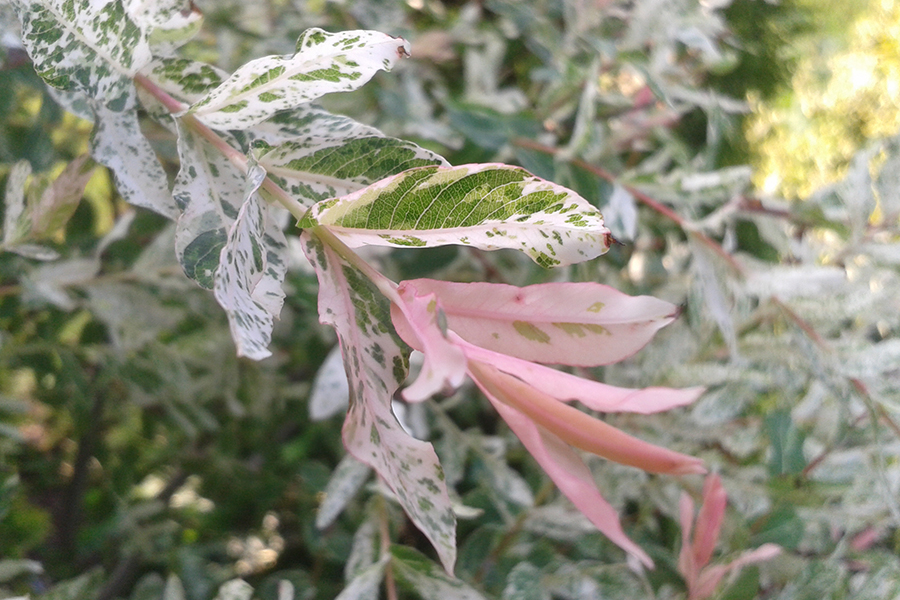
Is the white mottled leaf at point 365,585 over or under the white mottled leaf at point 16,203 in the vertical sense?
under

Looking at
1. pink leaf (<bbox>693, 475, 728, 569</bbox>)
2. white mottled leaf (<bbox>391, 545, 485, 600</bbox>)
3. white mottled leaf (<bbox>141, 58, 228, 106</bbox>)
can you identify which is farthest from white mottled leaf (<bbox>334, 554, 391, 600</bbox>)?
white mottled leaf (<bbox>141, 58, 228, 106</bbox>)

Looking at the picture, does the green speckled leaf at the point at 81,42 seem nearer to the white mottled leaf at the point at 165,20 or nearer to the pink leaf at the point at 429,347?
the white mottled leaf at the point at 165,20

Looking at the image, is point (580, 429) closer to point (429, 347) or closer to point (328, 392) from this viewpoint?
point (429, 347)

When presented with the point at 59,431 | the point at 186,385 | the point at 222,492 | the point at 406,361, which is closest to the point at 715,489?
the point at 406,361

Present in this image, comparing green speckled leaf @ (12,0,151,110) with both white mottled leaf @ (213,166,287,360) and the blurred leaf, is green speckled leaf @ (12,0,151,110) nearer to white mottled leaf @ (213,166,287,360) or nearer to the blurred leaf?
white mottled leaf @ (213,166,287,360)

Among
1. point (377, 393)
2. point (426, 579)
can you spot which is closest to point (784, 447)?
point (426, 579)

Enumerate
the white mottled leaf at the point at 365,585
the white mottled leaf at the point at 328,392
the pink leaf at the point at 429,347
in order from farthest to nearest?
the white mottled leaf at the point at 328,392 < the white mottled leaf at the point at 365,585 < the pink leaf at the point at 429,347

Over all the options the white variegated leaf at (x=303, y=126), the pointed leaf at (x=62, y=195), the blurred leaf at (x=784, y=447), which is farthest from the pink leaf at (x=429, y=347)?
the blurred leaf at (x=784, y=447)

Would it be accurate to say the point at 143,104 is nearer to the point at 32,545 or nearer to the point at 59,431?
the point at 32,545

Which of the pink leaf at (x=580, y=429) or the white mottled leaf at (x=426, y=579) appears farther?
the white mottled leaf at (x=426, y=579)
